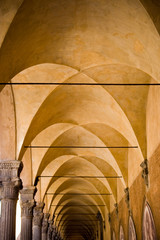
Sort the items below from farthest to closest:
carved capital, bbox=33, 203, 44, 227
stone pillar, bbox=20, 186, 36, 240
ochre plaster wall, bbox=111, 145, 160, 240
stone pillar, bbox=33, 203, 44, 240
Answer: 1. carved capital, bbox=33, 203, 44, 227
2. stone pillar, bbox=33, 203, 44, 240
3. stone pillar, bbox=20, 186, 36, 240
4. ochre plaster wall, bbox=111, 145, 160, 240

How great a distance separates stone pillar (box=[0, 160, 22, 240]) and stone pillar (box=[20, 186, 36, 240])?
2948mm

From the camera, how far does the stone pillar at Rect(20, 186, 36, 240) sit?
1272cm

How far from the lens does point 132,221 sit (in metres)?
14.5

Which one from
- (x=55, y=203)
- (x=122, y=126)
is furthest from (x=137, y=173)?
(x=55, y=203)

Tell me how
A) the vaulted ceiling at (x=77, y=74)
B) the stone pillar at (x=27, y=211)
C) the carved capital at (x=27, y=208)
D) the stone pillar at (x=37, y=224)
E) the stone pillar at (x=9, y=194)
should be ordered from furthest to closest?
the stone pillar at (x=37, y=224)
the carved capital at (x=27, y=208)
the stone pillar at (x=27, y=211)
the stone pillar at (x=9, y=194)
the vaulted ceiling at (x=77, y=74)

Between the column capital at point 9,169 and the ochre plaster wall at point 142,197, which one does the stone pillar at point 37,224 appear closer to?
the ochre plaster wall at point 142,197

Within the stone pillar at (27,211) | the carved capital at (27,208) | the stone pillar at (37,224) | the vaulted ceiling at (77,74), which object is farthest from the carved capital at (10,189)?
the stone pillar at (37,224)

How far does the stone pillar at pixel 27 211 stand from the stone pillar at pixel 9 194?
9.67 feet

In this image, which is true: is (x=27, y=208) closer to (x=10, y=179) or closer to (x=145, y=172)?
(x=10, y=179)

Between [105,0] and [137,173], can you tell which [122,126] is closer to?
[137,173]

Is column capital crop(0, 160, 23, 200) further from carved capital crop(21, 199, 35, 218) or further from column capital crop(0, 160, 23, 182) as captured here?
carved capital crop(21, 199, 35, 218)

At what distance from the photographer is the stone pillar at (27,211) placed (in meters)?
12.7

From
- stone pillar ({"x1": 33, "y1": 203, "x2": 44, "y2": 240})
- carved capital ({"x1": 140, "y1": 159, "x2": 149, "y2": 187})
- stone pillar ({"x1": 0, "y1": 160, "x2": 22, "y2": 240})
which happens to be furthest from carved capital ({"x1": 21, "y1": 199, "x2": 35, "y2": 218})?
carved capital ({"x1": 140, "y1": 159, "x2": 149, "y2": 187})

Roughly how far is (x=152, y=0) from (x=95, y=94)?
556 centimetres
